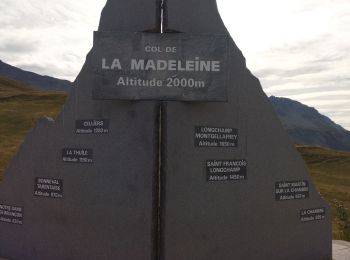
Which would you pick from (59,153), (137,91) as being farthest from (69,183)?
(137,91)

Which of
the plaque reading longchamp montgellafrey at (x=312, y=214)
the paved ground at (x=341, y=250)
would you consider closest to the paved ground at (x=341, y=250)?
the paved ground at (x=341, y=250)

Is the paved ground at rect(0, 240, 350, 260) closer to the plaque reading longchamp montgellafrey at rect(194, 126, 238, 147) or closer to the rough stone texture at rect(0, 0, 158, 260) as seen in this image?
the plaque reading longchamp montgellafrey at rect(194, 126, 238, 147)

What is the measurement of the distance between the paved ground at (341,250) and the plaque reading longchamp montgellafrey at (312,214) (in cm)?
73

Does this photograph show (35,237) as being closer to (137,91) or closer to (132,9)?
(137,91)

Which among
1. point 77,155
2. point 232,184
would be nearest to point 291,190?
point 232,184

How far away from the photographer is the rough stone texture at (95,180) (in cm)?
686

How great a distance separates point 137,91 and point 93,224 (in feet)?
6.64

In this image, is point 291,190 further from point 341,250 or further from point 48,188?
point 48,188

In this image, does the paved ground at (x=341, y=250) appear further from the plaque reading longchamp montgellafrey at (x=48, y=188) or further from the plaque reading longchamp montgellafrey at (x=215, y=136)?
the plaque reading longchamp montgellafrey at (x=48, y=188)

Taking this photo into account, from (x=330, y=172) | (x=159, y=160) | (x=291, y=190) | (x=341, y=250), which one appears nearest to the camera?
(x=159, y=160)

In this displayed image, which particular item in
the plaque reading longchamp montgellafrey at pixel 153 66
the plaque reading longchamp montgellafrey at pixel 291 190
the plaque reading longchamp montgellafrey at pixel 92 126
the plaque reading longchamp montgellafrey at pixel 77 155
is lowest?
the plaque reading longchamp montgellafrey at pixel 291 190

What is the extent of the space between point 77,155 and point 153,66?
1.75 meters

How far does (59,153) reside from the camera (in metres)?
7.47

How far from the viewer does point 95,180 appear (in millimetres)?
7141
